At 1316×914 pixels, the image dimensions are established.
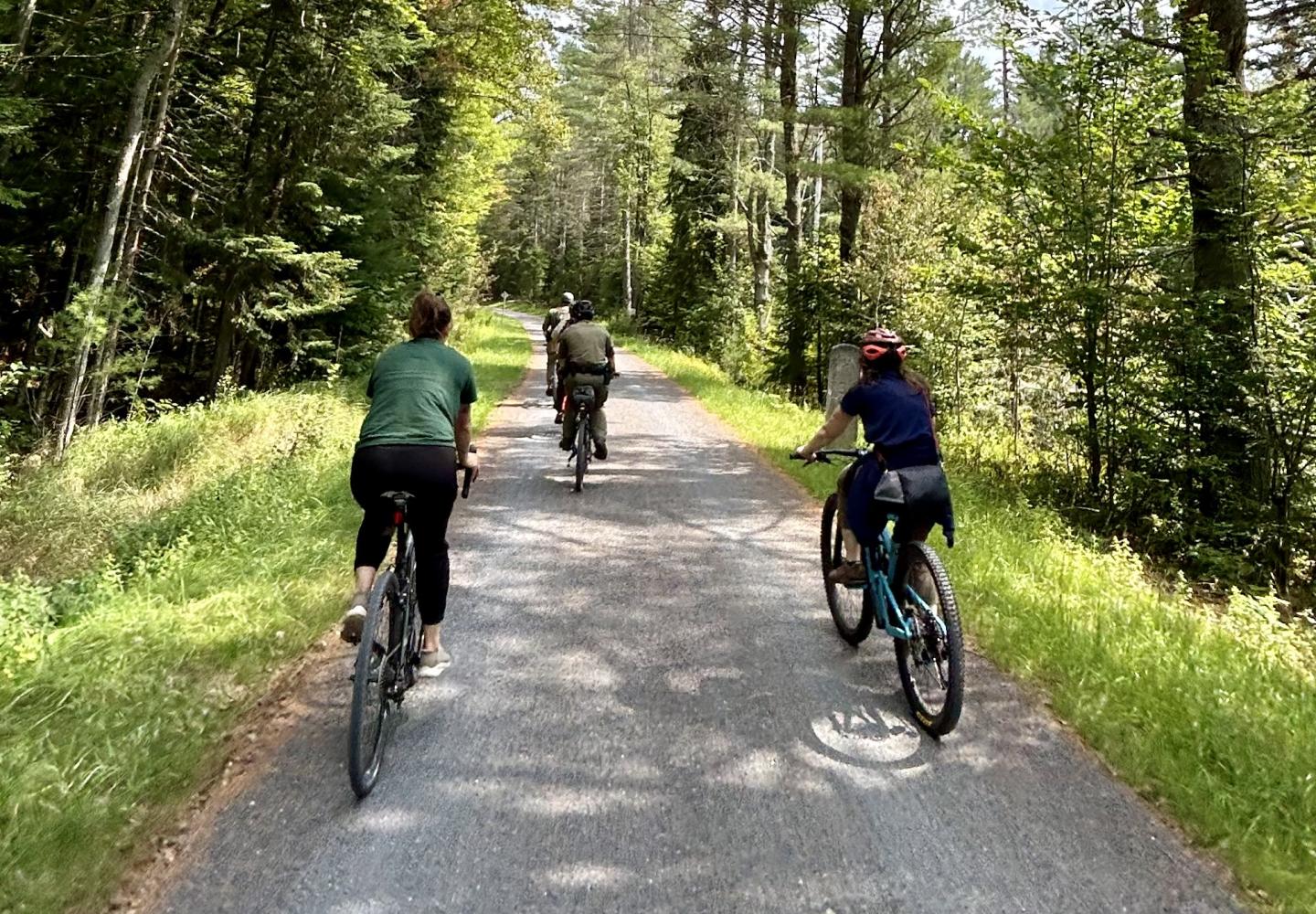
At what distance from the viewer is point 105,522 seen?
22.5 ft

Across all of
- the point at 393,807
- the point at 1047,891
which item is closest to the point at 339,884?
the point at 393,807

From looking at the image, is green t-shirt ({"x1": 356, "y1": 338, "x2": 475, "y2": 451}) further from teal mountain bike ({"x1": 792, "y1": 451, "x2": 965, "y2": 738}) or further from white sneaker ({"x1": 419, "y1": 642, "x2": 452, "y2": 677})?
teal mountain bike ({"x1": 792, "y1": 451, "x2": 965, "y2": 738})

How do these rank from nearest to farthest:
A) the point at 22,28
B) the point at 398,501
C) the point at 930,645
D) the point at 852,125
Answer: the point at 398,501 → the point at 930,645 → the point at 22,28 → the point at 852,125

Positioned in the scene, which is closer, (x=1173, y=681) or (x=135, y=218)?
(x=1173, y=681)

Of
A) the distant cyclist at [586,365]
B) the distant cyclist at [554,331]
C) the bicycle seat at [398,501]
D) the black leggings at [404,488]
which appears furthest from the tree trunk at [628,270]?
the bicycle seat at [398,501]

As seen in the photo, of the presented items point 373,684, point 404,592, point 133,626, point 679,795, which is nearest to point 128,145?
point 133,626

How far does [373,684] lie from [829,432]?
272 cm

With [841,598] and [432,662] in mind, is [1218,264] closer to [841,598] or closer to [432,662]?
[841,598]

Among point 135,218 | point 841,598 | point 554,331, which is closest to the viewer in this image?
point 841,598

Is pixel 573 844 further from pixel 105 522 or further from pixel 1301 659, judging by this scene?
pixel 105 522

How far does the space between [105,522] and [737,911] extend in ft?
21.3

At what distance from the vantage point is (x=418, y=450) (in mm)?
3520

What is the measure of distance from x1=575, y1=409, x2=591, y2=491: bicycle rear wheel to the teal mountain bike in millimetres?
4198

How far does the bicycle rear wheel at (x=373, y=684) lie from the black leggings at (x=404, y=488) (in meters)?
0.26
